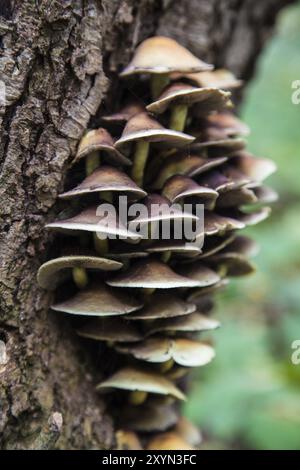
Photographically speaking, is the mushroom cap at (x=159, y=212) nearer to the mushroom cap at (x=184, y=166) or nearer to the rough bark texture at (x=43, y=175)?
the mushroom cap at (x=184, y=166)

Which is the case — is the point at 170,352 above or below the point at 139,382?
above

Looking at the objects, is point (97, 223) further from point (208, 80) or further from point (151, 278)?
point (208, 80)

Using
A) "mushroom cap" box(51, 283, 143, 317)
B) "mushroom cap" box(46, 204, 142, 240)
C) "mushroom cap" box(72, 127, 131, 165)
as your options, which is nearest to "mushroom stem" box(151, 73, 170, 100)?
"mushroom cap" box(72, 127, 131, 165)

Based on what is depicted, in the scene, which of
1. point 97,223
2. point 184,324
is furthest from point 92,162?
point 184,324

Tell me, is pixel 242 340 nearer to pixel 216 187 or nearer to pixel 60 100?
pixel 216 187

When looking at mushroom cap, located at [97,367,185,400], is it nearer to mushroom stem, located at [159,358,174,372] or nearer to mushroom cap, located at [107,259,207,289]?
mushroom stem, located at [159,358,174,372]

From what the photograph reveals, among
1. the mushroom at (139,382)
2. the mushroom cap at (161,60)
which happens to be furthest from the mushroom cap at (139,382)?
the mushroom cap at (161,60)
